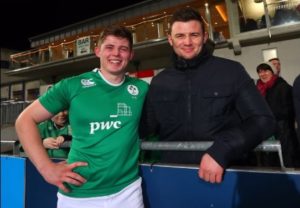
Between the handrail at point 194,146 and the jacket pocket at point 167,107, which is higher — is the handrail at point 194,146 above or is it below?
below

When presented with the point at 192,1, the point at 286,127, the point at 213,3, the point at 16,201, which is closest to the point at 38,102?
the point at 16,201

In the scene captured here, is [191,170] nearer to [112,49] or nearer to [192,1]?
[112,49]

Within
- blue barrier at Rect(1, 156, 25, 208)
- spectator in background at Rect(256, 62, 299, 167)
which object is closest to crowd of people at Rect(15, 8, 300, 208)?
blue barrier at Rect(1, 156, 25, 208)

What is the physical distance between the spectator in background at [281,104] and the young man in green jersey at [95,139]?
2734 mm

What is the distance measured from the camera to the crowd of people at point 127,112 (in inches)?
63.8

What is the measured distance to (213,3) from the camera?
11.8 metres

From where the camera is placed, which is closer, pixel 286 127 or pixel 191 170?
pixel 191 170

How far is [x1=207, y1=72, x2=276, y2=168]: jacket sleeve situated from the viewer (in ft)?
4.47

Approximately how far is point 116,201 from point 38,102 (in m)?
0.74

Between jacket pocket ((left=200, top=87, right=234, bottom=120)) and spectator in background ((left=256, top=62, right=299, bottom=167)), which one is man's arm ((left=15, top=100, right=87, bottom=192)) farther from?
spectator in background ((left=256, top=62, right=299, bottom=167))

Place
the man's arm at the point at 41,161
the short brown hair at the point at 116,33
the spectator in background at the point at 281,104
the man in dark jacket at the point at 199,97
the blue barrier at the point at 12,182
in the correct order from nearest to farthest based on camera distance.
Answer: the man in dark jacket at the point at 199,97 → the man's arm at the point at 41,161 → the short brown hair at the point at 116,33 → the blue barrier at the point at 12,182 → the spectator in background at the point at 281,104

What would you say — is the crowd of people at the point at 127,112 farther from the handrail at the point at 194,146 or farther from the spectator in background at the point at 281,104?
the spectator in background at the point at 281,104

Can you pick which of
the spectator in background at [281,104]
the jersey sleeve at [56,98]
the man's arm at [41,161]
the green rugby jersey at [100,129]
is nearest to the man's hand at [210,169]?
the green rugby jersey at [100,129]

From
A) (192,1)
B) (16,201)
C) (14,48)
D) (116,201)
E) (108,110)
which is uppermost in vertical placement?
(14,48)
